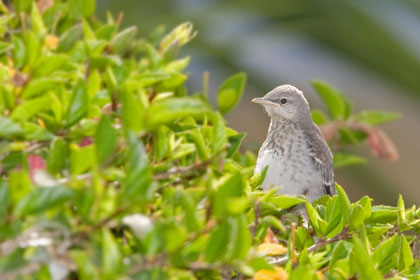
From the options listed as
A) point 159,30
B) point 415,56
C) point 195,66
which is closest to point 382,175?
point 415,56

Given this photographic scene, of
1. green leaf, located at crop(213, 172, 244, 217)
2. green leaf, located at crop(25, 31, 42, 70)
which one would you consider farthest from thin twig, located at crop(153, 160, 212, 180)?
green leaf, located at crop(25, 31, 42, 70)

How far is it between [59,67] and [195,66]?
11.9 feet

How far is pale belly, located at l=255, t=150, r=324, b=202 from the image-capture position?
2.91 meters

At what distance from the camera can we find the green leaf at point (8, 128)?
3.82 feet

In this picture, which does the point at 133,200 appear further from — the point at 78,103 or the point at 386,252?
the point at 386,252

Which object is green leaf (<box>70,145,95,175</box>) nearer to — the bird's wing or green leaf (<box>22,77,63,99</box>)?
green leaf (<box>22,77,63,99</box>)

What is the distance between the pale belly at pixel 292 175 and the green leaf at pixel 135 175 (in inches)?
72.0

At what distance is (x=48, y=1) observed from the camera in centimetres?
225

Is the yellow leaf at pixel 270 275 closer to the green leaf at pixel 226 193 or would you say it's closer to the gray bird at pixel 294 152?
the green leaf at pixel 226 193

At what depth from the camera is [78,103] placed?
1.32 metres

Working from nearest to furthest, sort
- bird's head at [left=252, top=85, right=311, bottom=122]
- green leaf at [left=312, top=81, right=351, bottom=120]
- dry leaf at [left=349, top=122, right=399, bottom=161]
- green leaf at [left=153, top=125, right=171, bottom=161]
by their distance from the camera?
green leaf at [left=153, top=125, right=171, bottom=161] < dry leaf at [left=349, top=122, right=399, bottom=161] < green leaf at [left=312, top=81, right=351, bottom=120] < bird's head at [left=252, top=85, right=311, bottom=122]

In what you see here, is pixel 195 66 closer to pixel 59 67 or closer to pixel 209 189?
pixel 59 67

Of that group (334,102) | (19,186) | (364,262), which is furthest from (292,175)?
(19,186)

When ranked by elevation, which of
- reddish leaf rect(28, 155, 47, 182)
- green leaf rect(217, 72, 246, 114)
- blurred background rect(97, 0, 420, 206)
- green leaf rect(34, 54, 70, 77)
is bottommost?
reddish leaf rect(28, 155, 47, 182)
